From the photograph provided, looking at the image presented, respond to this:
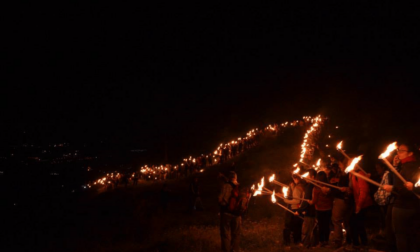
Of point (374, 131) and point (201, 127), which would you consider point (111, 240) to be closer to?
point (374, 131)

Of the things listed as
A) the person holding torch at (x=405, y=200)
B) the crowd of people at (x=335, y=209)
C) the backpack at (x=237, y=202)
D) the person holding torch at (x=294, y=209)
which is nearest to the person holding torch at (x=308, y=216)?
the crowd of people at (x=335, y=209)

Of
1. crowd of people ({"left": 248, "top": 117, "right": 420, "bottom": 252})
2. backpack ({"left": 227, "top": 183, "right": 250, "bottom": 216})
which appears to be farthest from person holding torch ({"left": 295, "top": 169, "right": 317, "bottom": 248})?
backpack ({"left": 227, "top": 183, "right": 250, "bottom": 216})

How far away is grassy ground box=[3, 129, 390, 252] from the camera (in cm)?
1068

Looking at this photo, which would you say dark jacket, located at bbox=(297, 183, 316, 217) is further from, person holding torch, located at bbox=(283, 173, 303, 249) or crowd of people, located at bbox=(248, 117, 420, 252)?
person holding torch, located at bbox=(283, 173, 303, 249)

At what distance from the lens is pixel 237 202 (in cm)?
811

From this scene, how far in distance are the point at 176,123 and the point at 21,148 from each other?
237ft

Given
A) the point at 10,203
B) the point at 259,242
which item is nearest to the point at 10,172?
the point at 10,203

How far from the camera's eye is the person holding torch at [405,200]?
535 centimetres

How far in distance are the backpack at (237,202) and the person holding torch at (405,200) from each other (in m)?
3.34

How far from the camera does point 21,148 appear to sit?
113750 mm

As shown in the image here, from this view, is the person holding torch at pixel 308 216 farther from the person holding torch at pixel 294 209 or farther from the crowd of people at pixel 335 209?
the person holding torch at pixel 294 209

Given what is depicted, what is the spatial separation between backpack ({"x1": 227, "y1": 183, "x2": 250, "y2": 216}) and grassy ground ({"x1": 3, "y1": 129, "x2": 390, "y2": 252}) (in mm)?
1398

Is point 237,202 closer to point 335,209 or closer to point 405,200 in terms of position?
point 335,209

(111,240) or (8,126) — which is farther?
(8,126)
